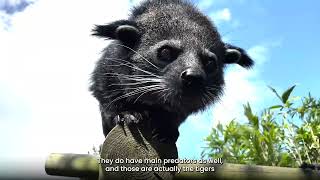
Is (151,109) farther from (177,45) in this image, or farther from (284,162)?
(284,162)

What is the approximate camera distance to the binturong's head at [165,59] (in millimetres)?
3441

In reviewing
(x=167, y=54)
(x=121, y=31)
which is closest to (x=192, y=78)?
(x=167, y=54)

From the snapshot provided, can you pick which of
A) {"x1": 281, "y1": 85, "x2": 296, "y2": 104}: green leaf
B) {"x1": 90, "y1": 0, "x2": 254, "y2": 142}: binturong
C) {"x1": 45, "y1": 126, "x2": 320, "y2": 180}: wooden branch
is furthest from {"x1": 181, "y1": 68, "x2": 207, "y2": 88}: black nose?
{"x1": 281, "y1": 85, "x2": 296, "y2": 104}: green leaf

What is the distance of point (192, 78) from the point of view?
3.33m

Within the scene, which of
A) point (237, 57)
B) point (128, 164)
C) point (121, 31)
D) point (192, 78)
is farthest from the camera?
point (237, 57)

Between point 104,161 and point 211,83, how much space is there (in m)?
1.41

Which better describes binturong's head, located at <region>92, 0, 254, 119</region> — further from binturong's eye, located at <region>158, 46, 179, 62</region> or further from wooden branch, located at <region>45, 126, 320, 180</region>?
wooden branch, located at <region>45, 126, 320, 180</region>

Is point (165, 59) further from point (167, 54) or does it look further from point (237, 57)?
point (237, 57)

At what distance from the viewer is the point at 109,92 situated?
12.4 ft

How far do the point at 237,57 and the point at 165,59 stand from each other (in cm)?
91

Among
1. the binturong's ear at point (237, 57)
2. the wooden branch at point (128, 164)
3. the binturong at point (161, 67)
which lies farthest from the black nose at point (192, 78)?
the binturong's ear at point (237, 57)

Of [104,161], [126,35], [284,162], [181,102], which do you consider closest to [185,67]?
[181,102]

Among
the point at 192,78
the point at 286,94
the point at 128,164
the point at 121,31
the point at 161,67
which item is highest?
the point at 286,94

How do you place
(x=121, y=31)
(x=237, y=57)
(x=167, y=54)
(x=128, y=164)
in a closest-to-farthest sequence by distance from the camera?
(x=128, y=164) < (x=167, y=54) < (x=121, y=31) < (x=237, y=57)
